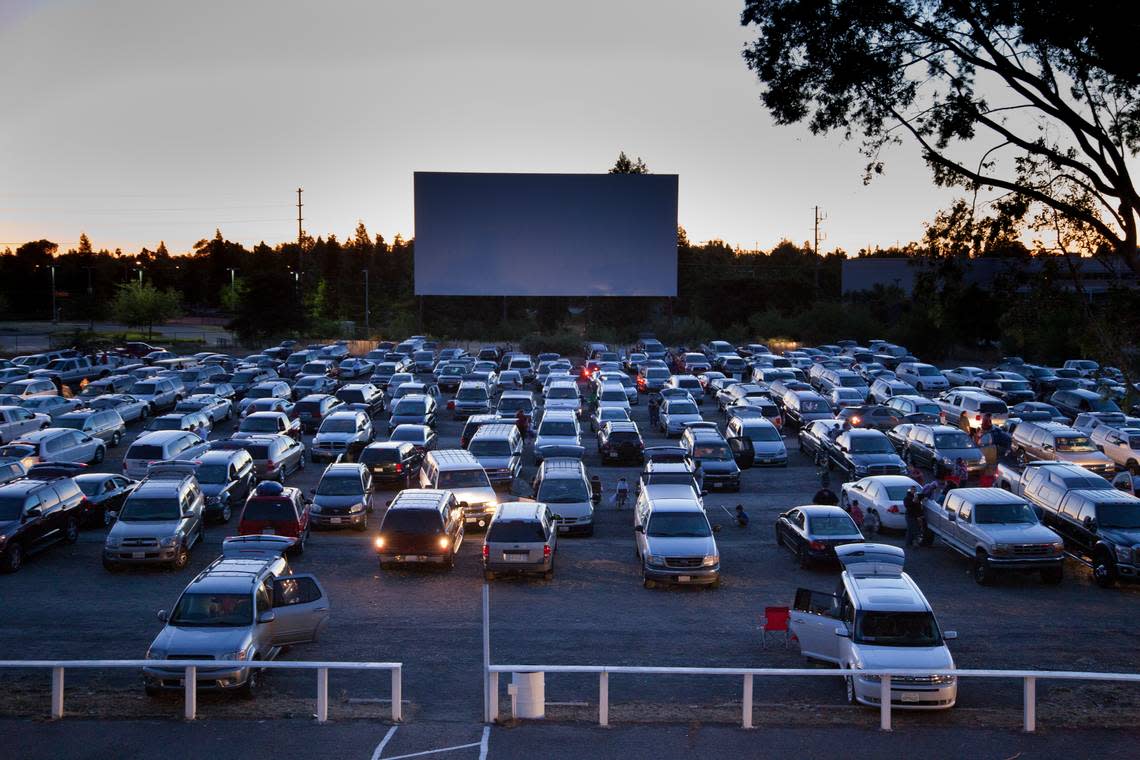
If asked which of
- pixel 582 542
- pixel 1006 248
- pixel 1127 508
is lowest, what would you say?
pixel 582 542

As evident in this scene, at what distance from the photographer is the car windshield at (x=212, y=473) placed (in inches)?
1030

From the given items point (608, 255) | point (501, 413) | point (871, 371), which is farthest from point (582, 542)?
point (608, 255)

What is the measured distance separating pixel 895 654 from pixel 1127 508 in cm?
1045

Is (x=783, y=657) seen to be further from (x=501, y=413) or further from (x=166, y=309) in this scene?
(x=166, y=309)

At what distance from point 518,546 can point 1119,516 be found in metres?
11.8

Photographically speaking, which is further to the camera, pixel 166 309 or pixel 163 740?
pixel 166 309

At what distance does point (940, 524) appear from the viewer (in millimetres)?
22688

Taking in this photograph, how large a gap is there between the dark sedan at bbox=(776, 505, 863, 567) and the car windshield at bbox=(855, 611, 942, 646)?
23.1 ft

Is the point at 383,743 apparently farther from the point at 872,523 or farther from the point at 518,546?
the point at 872,523

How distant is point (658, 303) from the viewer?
10556 centimetres

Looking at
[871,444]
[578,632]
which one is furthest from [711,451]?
[578,632]

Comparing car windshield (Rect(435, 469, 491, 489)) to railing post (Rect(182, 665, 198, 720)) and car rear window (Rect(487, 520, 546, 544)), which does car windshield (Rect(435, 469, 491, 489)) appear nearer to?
car rear window (Rect(487, 520, 546, 544))

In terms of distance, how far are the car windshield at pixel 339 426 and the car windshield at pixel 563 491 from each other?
39.3 feet

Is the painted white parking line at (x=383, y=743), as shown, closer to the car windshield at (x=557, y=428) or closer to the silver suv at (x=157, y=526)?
the silver suv at (x=157, y=526)
